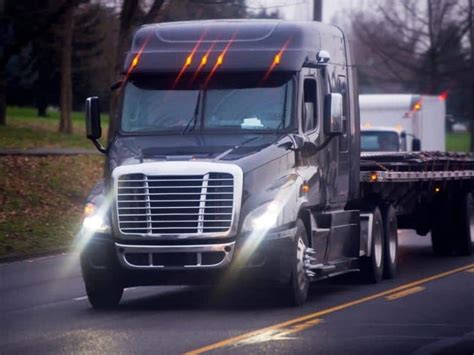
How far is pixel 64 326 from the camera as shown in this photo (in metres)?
12.6

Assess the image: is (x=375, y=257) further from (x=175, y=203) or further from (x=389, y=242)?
(x=175, y=203)

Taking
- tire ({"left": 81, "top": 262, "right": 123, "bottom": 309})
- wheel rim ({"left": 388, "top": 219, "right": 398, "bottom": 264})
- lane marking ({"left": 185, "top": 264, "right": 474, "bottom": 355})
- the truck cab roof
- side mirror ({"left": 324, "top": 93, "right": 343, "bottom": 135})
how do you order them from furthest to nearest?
1. wheel rim ({"left": 388, "top": 219, "right": 398, "bottom": 264})
2. side mirror ({"left": 324, "top": 93, "right": 343, "bottom": 135})
3. the truck cab roof
4. tire ({"left": 81, "top": 262, "right": 123, "bottom": 309})
5. lane marking ({"left": 185, "top": 264, "right": 474, "bottom": 355})

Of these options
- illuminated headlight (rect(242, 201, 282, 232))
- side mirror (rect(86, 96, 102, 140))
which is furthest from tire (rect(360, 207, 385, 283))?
side mirror (rect(86, 96, 102, 140))

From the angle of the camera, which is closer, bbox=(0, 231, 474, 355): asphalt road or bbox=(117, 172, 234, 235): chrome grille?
bbox=(0, 231, 474, 355): asphalt road

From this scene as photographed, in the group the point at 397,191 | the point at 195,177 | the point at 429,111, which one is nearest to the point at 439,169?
the point at 397,191

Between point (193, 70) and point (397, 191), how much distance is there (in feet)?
16.4

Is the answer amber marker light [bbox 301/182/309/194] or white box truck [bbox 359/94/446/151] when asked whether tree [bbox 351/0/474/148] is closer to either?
white box truck [bbox 359/94/446/151]

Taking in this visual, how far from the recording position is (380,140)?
29.5m

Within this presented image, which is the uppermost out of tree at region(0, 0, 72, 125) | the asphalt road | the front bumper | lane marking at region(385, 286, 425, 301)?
tree at region(0, 0, 72, 125)

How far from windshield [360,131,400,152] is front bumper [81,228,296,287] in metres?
16.0

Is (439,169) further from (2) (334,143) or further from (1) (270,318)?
(1) (270,318)

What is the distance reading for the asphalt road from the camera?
11148 mm

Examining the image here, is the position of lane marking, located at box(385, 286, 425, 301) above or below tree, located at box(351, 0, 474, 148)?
below

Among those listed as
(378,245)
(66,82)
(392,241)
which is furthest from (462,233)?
(66,82)
